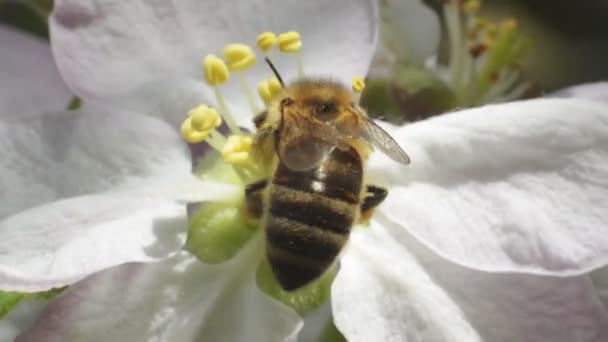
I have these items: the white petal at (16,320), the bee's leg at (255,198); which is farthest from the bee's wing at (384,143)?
the white petal at (16,320)

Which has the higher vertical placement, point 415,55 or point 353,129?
point 353,129

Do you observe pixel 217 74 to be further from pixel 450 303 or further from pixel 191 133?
pixel 450 303

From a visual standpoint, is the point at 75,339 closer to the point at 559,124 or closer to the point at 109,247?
the point at 109,247

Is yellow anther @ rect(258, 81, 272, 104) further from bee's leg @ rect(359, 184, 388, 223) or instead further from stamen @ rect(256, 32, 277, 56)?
bee's leg @ rect(359, 184, 388, 223)

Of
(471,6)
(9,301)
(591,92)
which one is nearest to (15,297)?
(9,301)

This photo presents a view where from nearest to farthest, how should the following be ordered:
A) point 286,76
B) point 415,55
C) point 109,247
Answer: point 109,247 < point 286,76 < point 415,55

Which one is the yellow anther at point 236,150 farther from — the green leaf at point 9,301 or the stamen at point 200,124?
the green leaf at point 9,301

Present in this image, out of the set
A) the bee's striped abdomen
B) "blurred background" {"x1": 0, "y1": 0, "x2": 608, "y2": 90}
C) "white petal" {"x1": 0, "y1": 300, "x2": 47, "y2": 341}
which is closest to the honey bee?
the bee's striped abdomen

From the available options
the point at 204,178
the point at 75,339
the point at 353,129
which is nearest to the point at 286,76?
the point at 204,178
